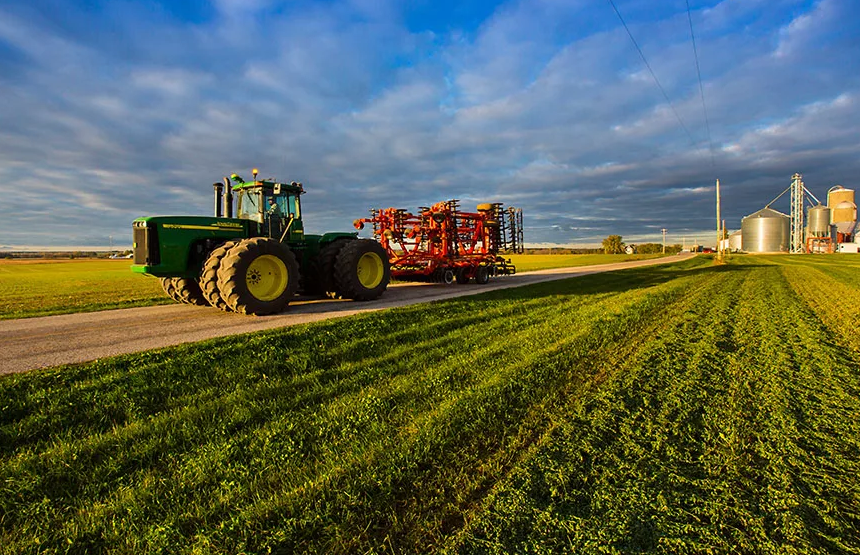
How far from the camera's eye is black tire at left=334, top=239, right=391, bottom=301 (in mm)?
11398

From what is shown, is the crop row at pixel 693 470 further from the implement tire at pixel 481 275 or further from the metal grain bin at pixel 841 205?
the metal grain bin at pixel 841 205

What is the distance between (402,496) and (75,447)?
2.72 meters

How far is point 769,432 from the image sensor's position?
11.8 ft

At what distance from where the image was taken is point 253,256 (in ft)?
29.5

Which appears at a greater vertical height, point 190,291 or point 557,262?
point 557,262

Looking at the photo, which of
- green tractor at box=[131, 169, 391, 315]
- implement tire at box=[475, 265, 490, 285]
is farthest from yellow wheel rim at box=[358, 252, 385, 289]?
implement tire at box=[475, 265, 490, 285]

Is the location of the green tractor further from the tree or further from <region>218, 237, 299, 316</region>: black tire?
the tree

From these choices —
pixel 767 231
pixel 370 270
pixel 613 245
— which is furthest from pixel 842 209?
pixel 370 270

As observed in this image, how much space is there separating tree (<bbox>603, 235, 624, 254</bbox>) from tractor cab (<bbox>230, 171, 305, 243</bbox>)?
3609 inches

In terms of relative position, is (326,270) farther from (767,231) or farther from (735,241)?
(735,241)

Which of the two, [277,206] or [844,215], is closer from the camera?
[277,206]

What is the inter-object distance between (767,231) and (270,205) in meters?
104

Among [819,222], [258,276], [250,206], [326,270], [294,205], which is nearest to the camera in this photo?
[258,276]

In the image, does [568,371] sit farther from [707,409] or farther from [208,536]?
[208,536]
